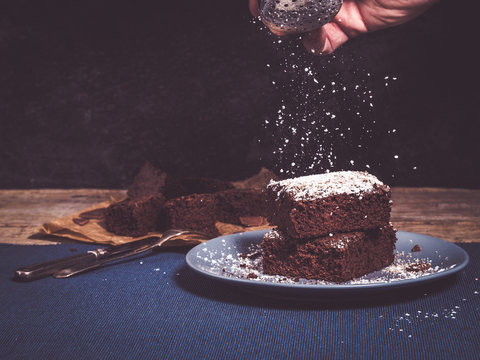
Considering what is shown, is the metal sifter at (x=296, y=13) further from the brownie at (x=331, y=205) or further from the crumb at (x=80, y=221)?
the crumb at (x=80, y=221)

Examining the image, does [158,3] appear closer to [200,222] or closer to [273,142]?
[273,142]

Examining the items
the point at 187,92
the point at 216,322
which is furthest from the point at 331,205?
the point at 187,92

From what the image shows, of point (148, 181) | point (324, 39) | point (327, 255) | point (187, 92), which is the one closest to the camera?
point (327, 255)

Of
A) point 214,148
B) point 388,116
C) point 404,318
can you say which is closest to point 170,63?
point 214,148

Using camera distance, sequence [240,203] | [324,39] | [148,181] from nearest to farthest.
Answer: [324,39] < [240,203] < [148,181]

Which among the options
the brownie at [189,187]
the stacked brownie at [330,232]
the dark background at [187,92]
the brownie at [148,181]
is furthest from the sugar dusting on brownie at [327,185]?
the dark background at [187,92]

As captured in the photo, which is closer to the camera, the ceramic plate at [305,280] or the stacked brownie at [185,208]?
the ceramic plate at [305,280]

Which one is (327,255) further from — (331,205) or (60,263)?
(60,263)

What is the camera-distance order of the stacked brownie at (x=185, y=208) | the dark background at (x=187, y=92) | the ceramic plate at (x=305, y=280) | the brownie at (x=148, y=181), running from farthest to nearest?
the dark background at (x=187, y=92), the brownie at (x=148, y=181), the stacked brownie at (x=185, y=208), the ceramic plate at (x=305, y=280)
